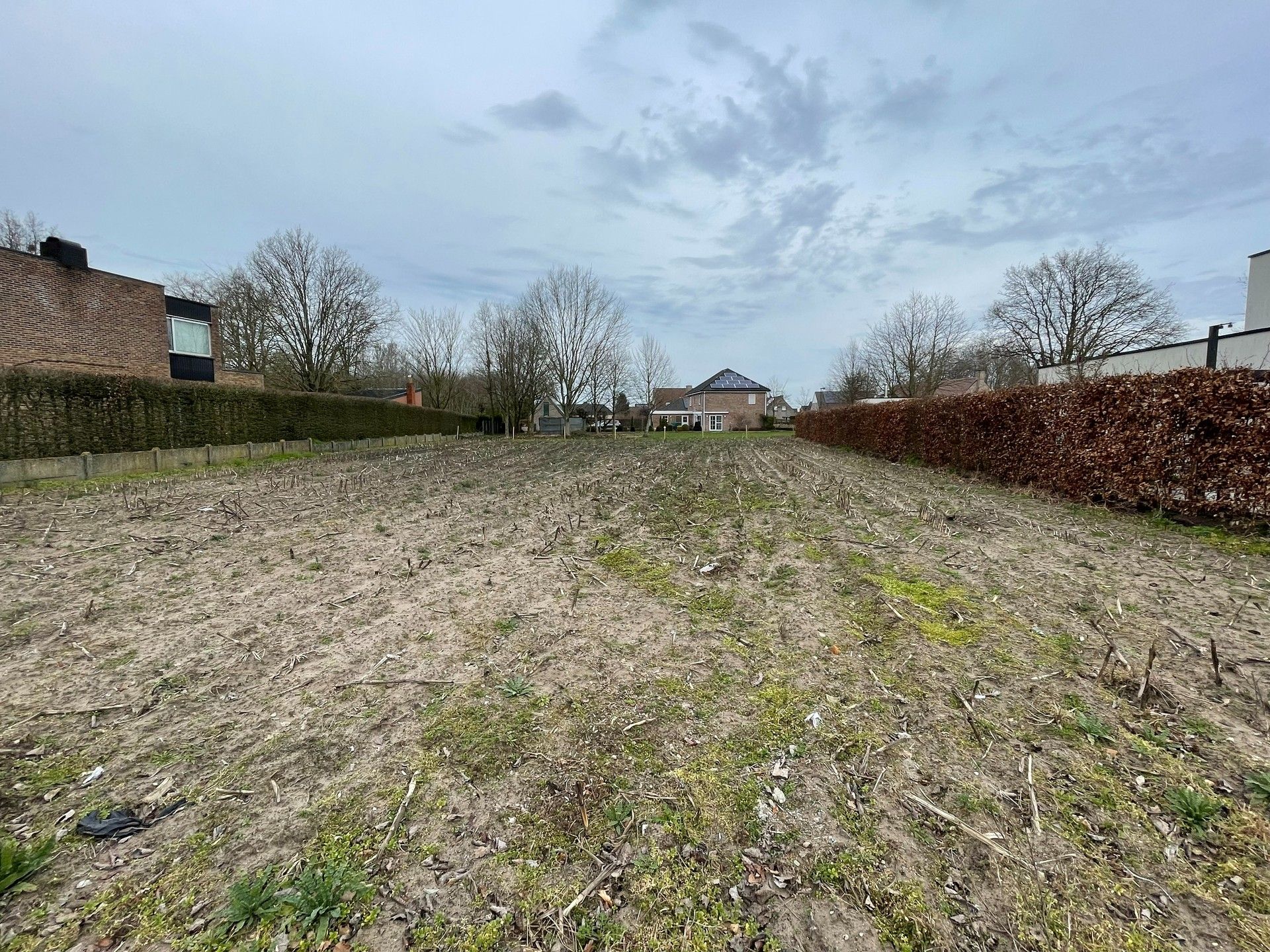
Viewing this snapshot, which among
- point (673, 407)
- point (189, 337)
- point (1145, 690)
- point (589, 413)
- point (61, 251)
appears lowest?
point (1145, 690)

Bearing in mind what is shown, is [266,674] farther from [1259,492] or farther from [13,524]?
[1259,492]

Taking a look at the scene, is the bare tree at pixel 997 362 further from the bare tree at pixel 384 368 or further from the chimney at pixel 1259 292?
the bare tree at pixel 384 368

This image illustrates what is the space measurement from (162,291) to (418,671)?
2697 centimetres

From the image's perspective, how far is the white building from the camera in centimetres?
1361

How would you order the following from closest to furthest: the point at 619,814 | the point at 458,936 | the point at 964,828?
1. the point at 458,936
2. the point at 964,828
3. the point at 619,814

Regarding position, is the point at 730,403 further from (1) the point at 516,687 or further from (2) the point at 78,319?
(1) the point at 516,687

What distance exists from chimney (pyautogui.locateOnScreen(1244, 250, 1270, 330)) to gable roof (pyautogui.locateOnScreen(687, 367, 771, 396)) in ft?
131

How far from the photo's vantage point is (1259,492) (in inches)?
214

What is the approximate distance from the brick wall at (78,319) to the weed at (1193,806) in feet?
74.8

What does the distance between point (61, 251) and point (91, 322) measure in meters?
2.38

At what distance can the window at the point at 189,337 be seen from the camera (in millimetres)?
21109

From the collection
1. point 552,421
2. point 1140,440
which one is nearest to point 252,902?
point 1140,440

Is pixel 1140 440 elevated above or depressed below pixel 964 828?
above

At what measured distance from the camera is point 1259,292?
15.9 m
